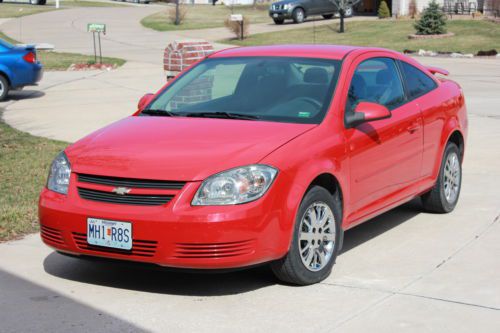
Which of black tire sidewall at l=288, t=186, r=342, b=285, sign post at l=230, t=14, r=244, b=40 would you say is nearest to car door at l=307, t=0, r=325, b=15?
sign post at l=230, t=14, r=244, b=40

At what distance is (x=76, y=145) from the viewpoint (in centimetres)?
633

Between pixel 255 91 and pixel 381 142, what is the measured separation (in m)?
1.02

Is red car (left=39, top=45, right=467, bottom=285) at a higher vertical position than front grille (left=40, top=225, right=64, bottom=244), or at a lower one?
higher

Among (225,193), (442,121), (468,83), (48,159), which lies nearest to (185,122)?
(225,193)

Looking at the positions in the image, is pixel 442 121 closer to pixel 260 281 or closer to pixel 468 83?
pixel 260 281

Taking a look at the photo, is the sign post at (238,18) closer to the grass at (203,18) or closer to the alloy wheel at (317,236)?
the grass at (203,18)

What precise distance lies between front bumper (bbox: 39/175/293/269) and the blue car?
43.1 feet

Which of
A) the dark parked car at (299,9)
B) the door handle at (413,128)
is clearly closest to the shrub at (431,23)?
the dark parked car at (299,9)

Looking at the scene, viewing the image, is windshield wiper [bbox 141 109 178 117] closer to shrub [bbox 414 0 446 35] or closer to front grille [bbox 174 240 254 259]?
front grille [bbox 174 240 254 259]

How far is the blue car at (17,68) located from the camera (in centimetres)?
1812

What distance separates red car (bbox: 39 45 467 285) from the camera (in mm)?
5551

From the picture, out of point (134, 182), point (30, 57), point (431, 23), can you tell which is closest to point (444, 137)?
point (134, 182)

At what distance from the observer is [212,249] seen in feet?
18.1

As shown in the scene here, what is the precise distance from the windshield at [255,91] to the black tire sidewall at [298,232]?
0.57 metres
